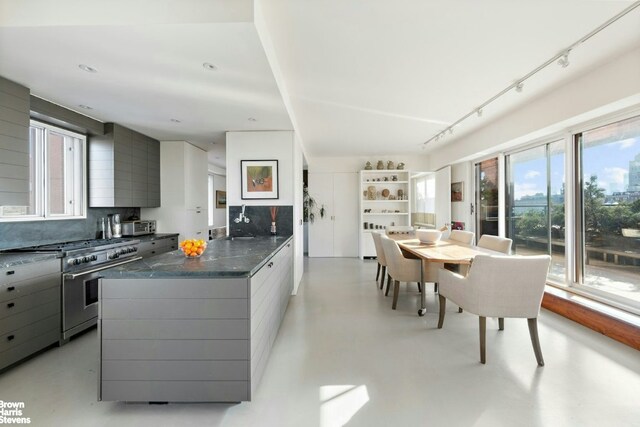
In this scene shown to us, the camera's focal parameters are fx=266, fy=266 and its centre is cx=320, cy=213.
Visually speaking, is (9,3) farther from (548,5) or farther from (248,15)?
(548,5)

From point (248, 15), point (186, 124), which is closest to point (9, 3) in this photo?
point (248, 15)

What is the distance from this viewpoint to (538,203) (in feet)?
12.5

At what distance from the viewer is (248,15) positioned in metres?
1.55

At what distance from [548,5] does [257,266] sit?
2554 millimetres

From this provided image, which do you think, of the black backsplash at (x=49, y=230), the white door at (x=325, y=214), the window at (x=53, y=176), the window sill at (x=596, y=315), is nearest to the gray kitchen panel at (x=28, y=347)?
the black backsplash at (x=49, y=230)

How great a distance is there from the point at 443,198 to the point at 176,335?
5459mm

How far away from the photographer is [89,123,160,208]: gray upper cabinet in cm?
345

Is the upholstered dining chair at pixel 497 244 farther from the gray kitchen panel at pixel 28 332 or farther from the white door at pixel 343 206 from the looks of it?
the gray kitchen panel at pixel 28 332

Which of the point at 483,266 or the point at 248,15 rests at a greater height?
the point at 248,15

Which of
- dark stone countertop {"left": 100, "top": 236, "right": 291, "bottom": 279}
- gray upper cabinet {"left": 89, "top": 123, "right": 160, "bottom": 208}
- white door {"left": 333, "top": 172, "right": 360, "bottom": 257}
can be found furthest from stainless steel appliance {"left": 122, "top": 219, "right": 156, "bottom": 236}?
white door {"left": 333, "top": 172, "right": 360, "bottom": 257}

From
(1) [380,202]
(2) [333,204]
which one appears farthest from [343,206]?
(1) [380,202]

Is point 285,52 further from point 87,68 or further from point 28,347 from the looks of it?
point 28,347

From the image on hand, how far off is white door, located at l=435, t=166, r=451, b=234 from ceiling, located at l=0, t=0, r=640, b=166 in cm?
226

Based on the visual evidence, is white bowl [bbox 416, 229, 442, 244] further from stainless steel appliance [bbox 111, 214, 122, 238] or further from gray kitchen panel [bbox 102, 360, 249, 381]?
stainless steel appliance [bbox 111, 214, 122, 238]
